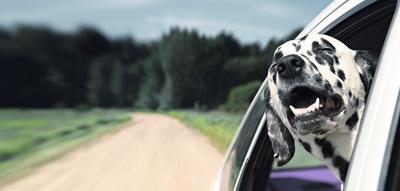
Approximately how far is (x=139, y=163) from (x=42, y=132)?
2566 millimetres

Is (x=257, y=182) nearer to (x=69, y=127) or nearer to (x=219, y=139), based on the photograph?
(x=219, y=139)

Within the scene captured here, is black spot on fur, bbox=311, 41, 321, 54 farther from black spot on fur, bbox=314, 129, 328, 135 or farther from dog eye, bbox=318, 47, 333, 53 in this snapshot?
black spot on fur, bbox=314, 129, 328, 135

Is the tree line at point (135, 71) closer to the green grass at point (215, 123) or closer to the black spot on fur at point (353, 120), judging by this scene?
the green grass at point (215, 123)

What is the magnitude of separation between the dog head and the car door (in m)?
0.26

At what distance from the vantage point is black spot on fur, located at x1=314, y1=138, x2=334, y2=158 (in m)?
1.85

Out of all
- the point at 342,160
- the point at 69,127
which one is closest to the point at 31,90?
the point at 69,127

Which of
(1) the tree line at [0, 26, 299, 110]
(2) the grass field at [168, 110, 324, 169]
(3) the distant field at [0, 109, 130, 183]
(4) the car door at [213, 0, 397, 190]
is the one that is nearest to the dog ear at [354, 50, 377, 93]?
(4) the car door at [213, 0, 397, 190]

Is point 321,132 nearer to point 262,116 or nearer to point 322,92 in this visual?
point 322,92

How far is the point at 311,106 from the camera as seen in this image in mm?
1776

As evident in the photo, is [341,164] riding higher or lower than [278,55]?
lower

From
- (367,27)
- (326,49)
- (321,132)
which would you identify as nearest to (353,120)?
(321,132)

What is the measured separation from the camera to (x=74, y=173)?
1288 centimetres

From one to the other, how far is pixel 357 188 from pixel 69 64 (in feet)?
32.6

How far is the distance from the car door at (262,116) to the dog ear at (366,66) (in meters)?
0.22
